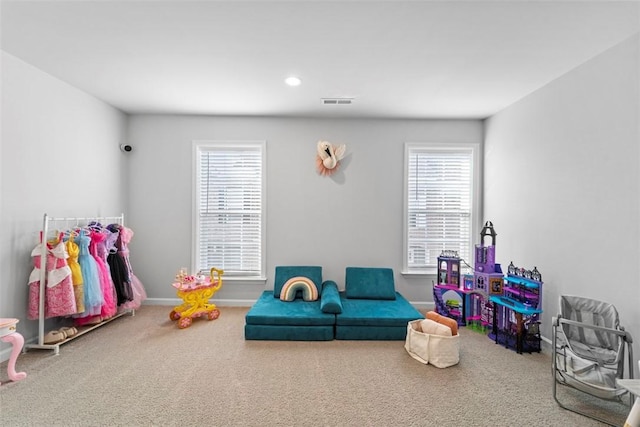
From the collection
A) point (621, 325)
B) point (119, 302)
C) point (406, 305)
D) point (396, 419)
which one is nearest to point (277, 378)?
point (396, 419)

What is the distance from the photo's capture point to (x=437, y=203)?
446 cm

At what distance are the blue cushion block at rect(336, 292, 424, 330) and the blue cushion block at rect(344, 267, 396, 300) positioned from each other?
0.62 ft

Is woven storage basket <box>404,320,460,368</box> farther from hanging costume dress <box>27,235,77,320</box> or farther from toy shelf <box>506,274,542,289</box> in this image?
hanging costume dress <box>27,235,77,320</box>

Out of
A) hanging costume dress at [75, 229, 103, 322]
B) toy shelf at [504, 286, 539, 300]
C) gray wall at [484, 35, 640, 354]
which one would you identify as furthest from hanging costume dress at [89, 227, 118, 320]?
gray wall at [484, 35, 640, 354]

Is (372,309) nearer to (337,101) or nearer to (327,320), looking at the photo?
(327,320)

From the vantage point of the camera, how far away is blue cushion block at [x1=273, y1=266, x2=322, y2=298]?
407cm

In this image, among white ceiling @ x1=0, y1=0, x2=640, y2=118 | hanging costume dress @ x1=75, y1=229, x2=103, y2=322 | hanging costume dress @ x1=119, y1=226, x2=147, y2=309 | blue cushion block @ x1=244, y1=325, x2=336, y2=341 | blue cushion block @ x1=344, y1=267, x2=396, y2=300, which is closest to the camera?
white ceiling @ x1=0, y1=0, x2=640, y2=118

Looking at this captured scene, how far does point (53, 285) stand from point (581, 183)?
5152 millimetres

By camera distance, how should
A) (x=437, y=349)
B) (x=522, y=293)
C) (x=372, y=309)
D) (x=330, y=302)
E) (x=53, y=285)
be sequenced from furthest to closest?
(x=372, y=309) < (x=330, y=302) < (x=522, y=293) < (x=53, y=285) < (x=437, y=349)

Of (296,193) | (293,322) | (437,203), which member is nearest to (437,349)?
(293,322)

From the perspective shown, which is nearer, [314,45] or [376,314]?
[314,45]

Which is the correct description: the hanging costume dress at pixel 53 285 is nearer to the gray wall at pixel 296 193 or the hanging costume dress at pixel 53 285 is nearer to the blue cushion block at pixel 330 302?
the gray wall at pixel 296 193

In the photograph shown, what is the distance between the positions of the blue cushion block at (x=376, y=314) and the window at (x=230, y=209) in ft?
5.23

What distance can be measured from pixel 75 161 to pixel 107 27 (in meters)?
1.93
